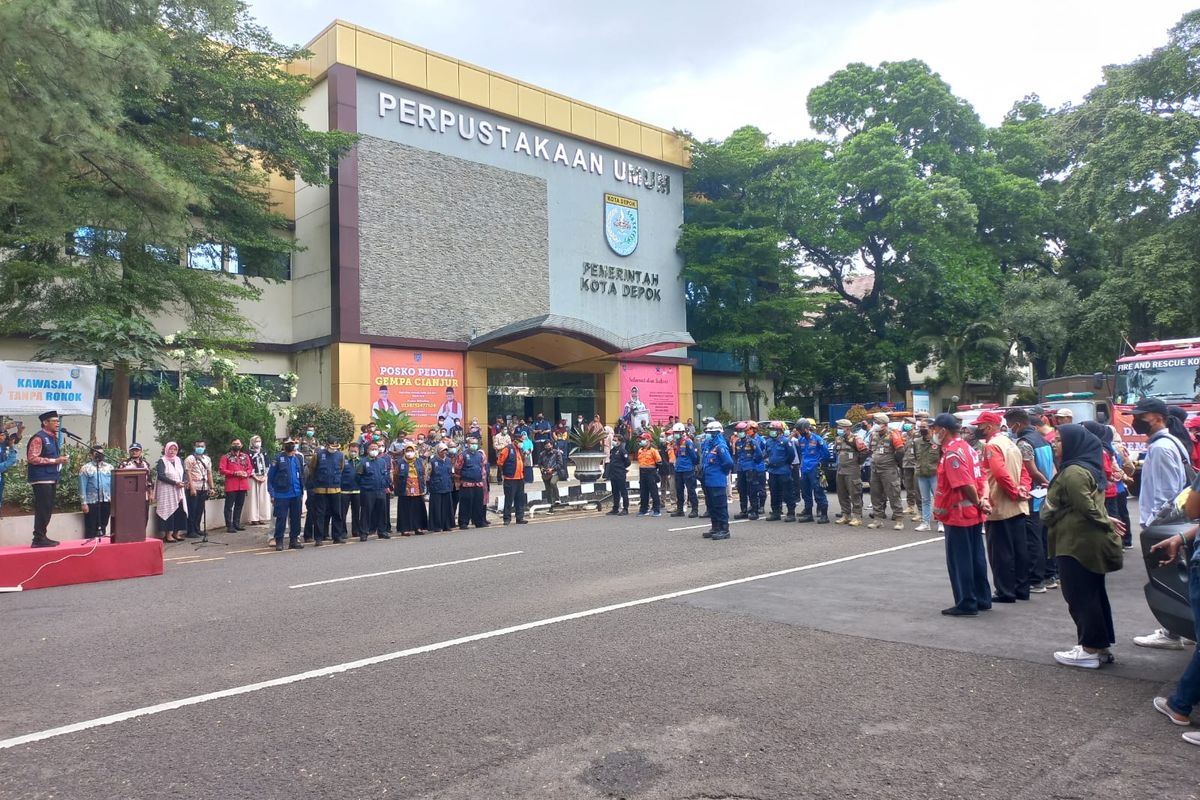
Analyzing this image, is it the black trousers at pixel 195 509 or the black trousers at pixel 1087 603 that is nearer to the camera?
the black trousers at pixel 1087 603

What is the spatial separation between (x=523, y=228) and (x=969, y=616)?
24.5 metres

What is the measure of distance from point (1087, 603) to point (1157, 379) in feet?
51.8

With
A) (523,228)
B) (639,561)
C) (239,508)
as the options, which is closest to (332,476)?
(239,508)

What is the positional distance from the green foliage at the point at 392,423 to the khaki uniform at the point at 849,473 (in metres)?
12.8

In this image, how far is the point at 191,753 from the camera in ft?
13.9

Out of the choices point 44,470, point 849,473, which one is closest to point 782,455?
point 849,473

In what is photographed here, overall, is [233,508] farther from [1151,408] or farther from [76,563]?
[1151,408]

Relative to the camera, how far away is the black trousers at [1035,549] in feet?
26.8

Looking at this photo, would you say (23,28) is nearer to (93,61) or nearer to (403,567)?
(93,61)

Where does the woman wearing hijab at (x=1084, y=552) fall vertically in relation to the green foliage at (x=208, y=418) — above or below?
below

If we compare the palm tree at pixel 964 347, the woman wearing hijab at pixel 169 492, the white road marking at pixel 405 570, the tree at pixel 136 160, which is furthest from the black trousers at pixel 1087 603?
the palm tree at pixel 964 347

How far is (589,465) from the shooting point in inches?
941

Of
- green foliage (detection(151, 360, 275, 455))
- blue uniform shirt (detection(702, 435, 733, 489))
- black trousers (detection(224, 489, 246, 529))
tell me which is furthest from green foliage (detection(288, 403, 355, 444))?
blue uniform shirt (detection(702, 435, 733, 489))

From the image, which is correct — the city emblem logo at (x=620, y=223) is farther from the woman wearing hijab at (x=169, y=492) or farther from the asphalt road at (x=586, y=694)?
the asphalt road at (x=586, y=694)
